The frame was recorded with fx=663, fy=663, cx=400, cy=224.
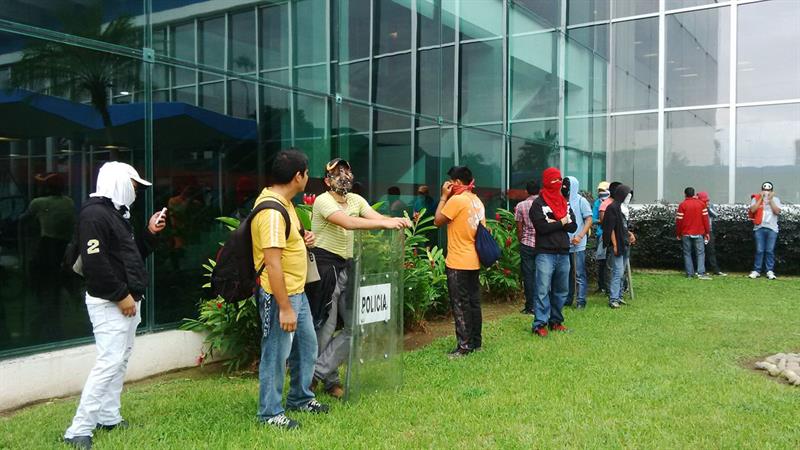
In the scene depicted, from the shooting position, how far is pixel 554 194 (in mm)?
7516

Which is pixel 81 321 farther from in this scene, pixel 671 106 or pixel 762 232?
pixel 671 106

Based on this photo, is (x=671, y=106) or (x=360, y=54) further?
(x=671, y=106)

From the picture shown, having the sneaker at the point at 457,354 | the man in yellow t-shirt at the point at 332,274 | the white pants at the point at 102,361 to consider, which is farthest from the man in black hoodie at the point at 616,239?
the white pants at the point at 102,361

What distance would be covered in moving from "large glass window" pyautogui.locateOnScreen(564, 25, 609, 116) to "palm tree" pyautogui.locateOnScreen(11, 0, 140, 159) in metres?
10.9

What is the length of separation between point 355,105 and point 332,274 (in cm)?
416

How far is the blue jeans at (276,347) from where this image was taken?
14.1ft

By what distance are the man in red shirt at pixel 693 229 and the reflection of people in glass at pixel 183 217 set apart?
10.4 m

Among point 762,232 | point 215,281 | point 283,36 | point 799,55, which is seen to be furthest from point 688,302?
point 799,55

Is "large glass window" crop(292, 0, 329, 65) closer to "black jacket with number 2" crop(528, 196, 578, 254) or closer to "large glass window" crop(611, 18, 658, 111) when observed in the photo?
"black jacket with number 2" crop(528, 196, 578, 254)

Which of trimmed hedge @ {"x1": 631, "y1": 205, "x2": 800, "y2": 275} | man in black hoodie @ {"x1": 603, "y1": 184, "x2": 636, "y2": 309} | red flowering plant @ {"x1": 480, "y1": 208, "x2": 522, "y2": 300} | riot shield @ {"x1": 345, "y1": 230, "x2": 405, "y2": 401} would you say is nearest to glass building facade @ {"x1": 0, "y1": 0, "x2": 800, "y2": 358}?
red flowering plant @ {"x1": 480, "y1": 208, "x2": 522, "y2": 300}

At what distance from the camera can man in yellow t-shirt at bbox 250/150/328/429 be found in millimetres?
4086

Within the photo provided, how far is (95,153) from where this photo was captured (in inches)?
234

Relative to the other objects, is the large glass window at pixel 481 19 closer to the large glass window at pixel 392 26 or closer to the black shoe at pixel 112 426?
the large glass window at pixel 392 26

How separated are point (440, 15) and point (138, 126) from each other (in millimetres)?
6091
